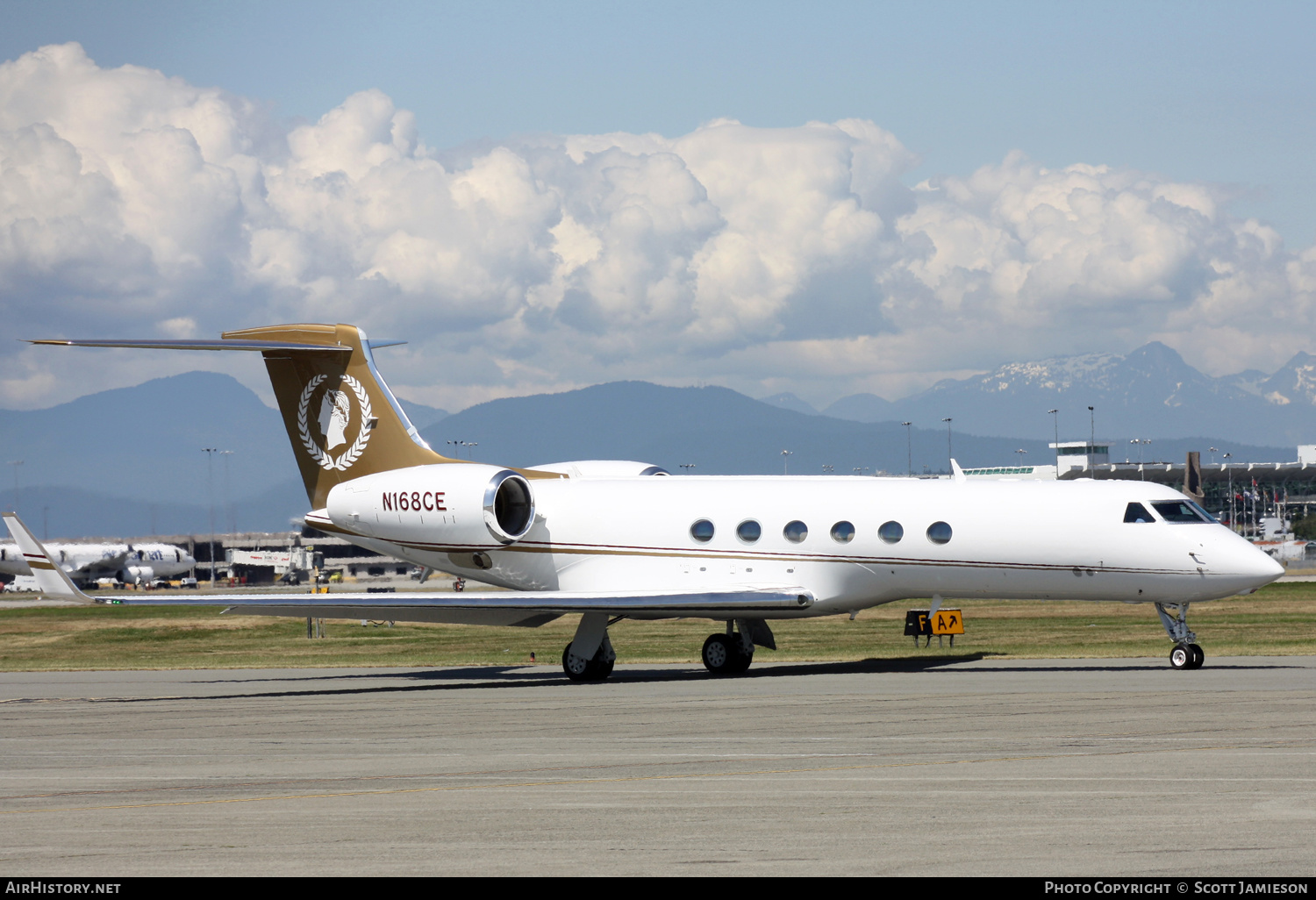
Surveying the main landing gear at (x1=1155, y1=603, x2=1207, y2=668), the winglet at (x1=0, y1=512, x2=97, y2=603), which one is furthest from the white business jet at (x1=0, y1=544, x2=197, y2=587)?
the main landing gear at (x1=1155, y1=603, x2=1207, y2=668)

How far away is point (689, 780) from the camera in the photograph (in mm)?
13156

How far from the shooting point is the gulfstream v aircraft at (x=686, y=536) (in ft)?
83.3

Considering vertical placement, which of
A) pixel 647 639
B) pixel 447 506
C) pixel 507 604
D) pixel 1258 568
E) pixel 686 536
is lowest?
pixel 647 639

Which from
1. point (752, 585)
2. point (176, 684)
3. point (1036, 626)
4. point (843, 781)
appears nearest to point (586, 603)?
point (752, 585)

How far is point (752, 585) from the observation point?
89.4 ft

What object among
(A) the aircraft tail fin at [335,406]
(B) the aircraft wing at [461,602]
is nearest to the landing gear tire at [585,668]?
(B) the aircraft wing at [461,602]

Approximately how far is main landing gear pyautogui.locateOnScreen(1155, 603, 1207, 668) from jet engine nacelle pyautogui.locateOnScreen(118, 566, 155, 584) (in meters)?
115

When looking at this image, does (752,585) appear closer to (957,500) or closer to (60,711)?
(957,500)

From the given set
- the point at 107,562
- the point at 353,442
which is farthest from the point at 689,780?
the point at 107,562

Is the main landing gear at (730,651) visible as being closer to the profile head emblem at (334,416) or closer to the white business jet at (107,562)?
the profile head emblem at (334,416)

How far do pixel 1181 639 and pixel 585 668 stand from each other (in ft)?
34.8

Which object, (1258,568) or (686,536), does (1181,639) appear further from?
(686,536)

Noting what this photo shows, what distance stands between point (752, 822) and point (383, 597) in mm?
15726

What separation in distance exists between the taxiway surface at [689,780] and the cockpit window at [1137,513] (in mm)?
2698
